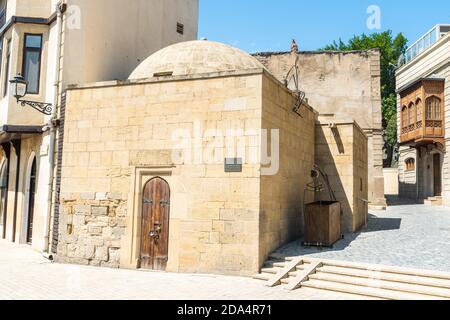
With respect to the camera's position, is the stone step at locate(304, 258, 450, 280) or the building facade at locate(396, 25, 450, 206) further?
the building facade at locate(396, 25, 450, 206)

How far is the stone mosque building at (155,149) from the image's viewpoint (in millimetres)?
8977

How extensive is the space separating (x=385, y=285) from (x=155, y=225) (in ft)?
16.6

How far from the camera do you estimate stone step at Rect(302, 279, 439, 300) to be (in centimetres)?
697

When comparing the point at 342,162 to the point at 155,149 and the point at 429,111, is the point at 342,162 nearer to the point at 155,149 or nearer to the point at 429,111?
the point at 155,149

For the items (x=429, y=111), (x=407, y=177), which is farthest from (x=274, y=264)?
(x=407, y=177)

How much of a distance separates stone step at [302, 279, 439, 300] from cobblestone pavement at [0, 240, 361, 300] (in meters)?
0.16

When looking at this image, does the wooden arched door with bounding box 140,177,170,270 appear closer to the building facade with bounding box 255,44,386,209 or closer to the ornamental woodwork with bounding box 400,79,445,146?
the building facade with bounding box 255,44,386,209

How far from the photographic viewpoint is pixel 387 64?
36406 mm

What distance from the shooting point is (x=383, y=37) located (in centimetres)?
3719

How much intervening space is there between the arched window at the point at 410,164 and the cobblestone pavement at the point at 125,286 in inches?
934

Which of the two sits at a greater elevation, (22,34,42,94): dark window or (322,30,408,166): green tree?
(322,30,408,166): green tree

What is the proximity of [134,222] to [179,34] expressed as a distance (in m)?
9.69

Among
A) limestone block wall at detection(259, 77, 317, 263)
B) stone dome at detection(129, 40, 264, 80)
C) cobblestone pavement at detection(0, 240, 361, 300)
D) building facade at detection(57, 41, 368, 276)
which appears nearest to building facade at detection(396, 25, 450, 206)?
limestone block wall at detection(259, 77, 317, 263)
